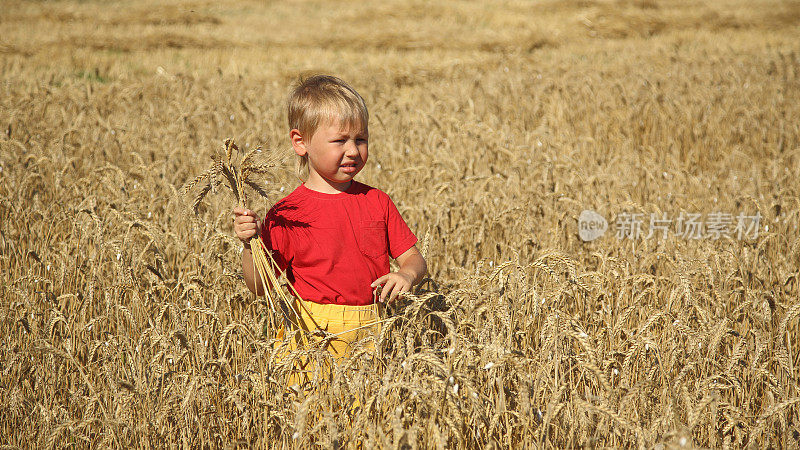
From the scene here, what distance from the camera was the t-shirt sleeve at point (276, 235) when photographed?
229 centimetres

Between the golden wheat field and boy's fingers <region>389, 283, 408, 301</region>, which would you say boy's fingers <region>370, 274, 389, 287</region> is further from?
the golden wheat field

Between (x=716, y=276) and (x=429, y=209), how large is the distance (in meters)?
1.51

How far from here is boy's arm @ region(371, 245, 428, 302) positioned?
216 centimetres

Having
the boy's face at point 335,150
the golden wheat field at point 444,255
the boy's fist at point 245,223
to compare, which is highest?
the boy's face at point 335,150

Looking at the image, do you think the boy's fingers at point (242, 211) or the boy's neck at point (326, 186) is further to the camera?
the boy's neck at point (326, 186)

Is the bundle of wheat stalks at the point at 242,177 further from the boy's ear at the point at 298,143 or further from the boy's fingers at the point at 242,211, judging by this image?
the boy's ear at the point at 298,143

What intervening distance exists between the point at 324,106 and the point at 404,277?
0.64 meters

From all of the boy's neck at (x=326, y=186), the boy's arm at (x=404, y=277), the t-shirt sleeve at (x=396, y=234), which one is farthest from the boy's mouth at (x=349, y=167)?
the boy's arm at (x=404, y=277)

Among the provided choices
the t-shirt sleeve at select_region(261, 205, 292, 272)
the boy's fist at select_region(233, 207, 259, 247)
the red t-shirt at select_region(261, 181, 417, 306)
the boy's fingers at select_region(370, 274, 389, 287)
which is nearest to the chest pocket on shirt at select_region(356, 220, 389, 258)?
the red t-shirt at select_region(261, 181, 417, 306)

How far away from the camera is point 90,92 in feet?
22.6

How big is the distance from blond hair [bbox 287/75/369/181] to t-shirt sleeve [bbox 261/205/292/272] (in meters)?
0.30

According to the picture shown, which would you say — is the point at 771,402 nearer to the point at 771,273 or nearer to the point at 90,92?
the point at 771,273

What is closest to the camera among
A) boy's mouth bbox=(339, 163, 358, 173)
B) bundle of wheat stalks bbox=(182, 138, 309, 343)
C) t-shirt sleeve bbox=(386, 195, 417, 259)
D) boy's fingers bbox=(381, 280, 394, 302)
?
bundle of wheat stalks bbox=(182, 138, 309, 343)

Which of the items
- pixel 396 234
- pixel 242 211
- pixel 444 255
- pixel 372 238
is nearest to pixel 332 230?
pixel 372 238
